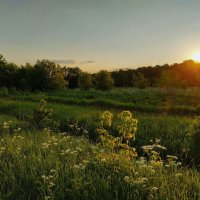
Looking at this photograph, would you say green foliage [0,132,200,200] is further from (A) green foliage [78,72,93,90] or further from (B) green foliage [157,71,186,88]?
(A) green foliage [78,72,93,90]

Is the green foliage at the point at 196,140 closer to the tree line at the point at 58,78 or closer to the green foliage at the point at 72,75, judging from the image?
the tree line at the point at 58,78

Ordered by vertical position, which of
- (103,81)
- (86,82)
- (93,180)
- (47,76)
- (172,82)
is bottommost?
(93,180)

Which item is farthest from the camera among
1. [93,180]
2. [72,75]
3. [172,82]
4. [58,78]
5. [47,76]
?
[72,75]

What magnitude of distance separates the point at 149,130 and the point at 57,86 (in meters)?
51.4

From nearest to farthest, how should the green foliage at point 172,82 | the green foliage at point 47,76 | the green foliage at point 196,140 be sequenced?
the green foliage at point 196,140, the green foliage at point 172,82, the green foliage at point 47,76

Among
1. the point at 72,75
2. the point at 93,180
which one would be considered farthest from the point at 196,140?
the point at 72,75

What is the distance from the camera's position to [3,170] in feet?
23.8

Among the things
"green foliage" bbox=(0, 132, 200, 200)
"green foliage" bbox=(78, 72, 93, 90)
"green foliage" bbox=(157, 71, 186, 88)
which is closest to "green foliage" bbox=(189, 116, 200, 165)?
"green foliage" bbox=(0, 132, 200, 200)

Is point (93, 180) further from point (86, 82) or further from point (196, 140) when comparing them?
point (86, 82)

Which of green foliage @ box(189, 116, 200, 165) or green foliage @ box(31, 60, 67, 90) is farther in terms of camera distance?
green foliage @ box(31, 60, 67, 90)

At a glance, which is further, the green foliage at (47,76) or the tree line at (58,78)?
the green foliage at (47,76)

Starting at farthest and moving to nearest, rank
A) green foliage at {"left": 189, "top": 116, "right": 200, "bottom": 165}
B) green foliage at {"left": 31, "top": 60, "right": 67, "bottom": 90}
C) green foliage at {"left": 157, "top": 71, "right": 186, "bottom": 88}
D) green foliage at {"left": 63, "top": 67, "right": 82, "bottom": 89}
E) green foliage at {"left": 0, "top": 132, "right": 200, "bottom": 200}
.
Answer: green foliage at {"left": 63, "top": 67, "right": 82, "bottom": 89} < green foliage at {"left": 31, "top": 60, "right": 67, "bottom": 90} < green foliage at {"left": 157, "top": 71, "right": 186, "bottom": 88} < green foliage at {"left": 189, "top": 116, "right": 200, "bottom": 165} < green foliage at {"left": 0, "top": 132, "right": 200, "bottom": 200}

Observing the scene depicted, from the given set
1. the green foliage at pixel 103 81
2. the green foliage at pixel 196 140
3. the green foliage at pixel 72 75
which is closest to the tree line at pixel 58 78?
the green foliage at pixel 103 81

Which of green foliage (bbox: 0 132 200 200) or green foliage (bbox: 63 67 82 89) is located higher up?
green foliage (bbox: 63 67 82 89)
